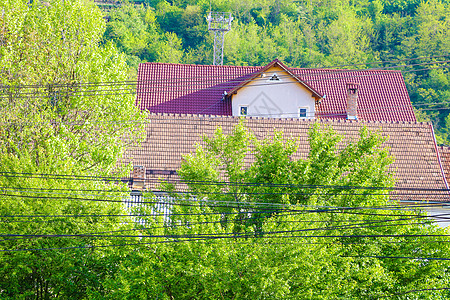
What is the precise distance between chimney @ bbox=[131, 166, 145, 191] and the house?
3cm

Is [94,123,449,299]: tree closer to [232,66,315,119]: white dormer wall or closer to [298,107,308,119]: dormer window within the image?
[232,66,315,119]: white dormer wall

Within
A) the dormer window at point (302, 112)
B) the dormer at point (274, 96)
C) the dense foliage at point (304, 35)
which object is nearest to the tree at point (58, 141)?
the dormer at point (274, 96)

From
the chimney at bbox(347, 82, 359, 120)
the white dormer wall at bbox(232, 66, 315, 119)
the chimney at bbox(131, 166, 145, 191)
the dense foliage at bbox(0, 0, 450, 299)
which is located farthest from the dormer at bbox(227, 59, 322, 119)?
the dense foliage at bbox(0, 0, 450, 299)

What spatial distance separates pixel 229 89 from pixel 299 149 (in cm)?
968

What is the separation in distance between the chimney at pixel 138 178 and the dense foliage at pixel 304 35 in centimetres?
4293

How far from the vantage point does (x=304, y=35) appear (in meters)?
78.9

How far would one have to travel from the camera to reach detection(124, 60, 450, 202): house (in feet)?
76.9

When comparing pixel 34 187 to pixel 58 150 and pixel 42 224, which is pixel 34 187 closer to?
pixel 42 224

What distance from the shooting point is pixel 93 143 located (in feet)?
61.4

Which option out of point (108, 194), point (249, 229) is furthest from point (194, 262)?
point (108, 194)

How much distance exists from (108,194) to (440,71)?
54.4 meters

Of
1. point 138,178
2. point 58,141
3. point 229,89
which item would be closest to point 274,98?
point 229,89

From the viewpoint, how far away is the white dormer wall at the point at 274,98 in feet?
104

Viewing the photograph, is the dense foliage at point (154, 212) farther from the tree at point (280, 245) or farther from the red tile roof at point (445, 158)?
the red tile roof at point (445, 158)
